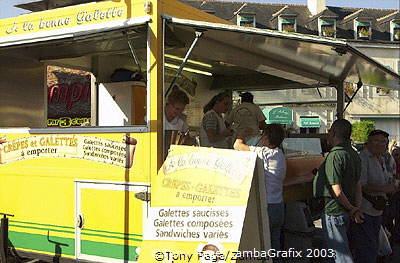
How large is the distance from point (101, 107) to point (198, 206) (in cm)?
312

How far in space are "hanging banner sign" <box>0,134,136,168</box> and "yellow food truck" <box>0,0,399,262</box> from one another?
0.01m

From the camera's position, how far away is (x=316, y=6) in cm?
3556

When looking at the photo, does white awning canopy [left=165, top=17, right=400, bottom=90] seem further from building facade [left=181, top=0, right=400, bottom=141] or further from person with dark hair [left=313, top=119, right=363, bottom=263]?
building facade [left=181, top=0, right=400, bottom=141]

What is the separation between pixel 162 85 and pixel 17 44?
175cm

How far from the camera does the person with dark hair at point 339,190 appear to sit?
4180 millimetres

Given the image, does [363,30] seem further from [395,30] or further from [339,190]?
[339,190]

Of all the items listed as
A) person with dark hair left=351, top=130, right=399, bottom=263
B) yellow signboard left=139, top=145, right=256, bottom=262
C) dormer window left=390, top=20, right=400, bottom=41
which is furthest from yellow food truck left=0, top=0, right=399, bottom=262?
dormer window left=390, top=20, right=400, bottom=41

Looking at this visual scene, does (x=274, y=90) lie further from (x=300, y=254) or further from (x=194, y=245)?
(x=194, y=245)

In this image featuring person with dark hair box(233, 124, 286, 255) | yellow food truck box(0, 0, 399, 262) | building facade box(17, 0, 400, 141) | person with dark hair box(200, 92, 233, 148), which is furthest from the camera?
building facade box(17, 0, 400, 141)

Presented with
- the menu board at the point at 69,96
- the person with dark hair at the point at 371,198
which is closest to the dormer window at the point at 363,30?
the menu board at the point at 69,96

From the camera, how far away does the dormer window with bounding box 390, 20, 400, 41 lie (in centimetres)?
3400

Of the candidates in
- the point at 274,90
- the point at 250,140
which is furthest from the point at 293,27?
the point at 250,140

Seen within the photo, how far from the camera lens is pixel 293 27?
111 feet

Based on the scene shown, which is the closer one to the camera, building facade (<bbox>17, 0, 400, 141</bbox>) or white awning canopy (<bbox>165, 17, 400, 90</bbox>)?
white awning canopy (<bbox>165, 17, 400, 90</bbox>)
